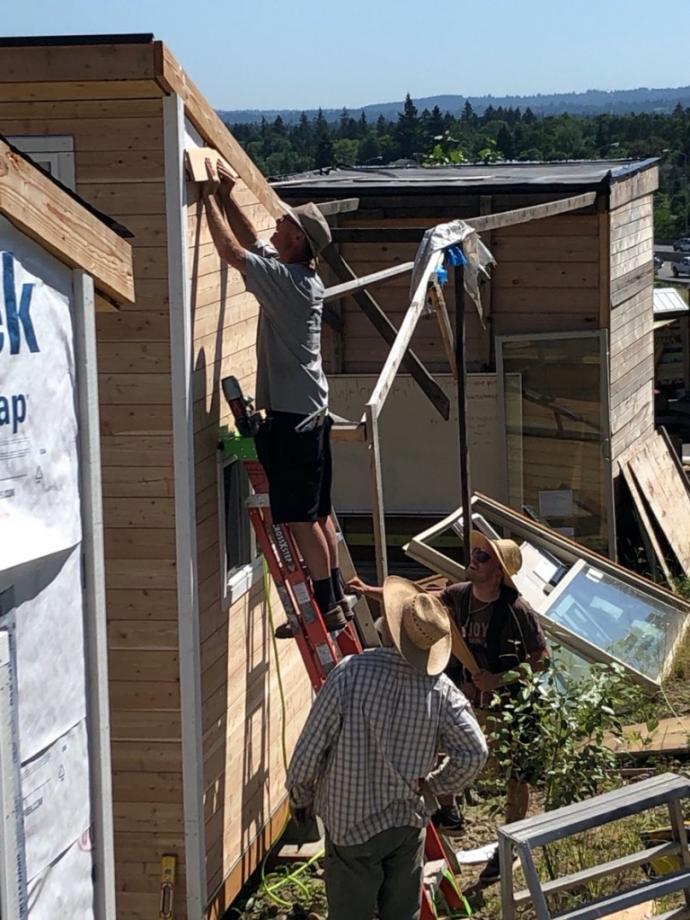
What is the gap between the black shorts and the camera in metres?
6.65

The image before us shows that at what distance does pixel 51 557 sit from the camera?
4.45 meters

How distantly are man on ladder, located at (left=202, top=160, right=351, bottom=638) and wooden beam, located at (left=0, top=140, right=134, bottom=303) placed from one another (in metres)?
1.42

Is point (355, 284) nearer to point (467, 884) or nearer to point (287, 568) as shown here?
point (287, 568)

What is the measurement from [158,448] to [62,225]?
2120 millimetres

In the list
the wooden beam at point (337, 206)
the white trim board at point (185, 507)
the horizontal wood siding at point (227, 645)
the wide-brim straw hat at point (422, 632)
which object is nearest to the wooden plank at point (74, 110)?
the white trim board at point (185, 507)

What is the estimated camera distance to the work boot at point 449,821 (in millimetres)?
8078

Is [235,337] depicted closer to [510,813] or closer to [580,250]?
[510,813]

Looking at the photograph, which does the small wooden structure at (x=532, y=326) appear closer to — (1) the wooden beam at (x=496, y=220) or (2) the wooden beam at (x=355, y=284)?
(1) the wooden beam at (x=496, y=220)

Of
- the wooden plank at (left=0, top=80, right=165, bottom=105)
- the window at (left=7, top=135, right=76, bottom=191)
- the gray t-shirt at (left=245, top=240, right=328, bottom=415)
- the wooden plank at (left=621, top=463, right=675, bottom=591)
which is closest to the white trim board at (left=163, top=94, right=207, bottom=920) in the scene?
the wooden plank at (left=0, top=80, right=165, bottom=105)

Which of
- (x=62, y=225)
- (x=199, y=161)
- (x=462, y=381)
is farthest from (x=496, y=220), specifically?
(x=62, y=225)

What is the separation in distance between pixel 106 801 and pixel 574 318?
30.9ft

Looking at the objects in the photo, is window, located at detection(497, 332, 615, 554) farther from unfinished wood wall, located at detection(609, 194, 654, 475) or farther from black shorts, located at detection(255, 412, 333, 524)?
black shorts, located at detection(255, 412, 333, 524)

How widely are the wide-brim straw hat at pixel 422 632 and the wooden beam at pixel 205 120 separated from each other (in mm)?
2423

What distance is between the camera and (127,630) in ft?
21.7
